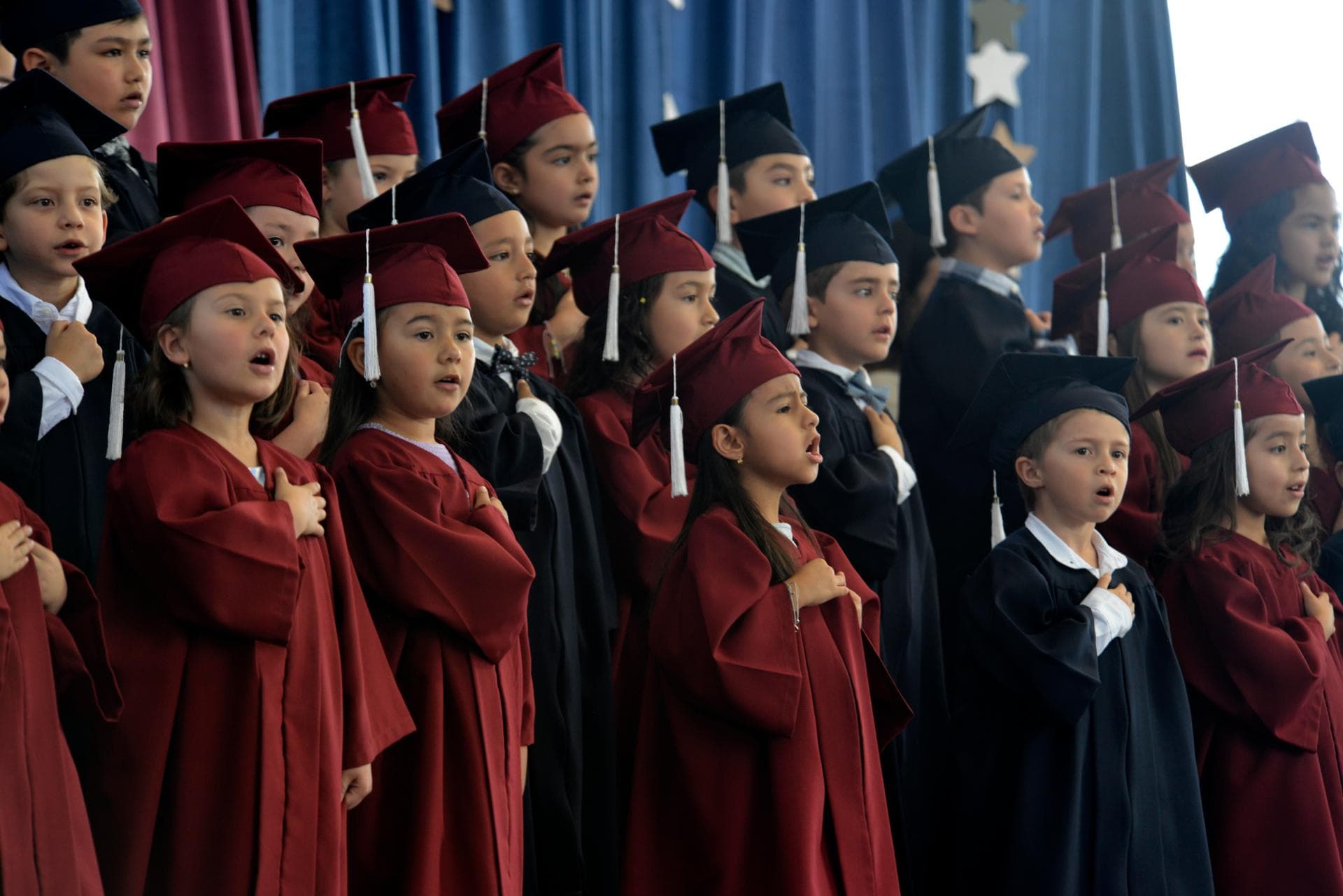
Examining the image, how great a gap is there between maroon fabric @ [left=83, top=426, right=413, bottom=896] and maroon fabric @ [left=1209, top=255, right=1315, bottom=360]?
345cm

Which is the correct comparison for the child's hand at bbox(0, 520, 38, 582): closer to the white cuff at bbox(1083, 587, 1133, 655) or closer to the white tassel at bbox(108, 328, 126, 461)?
the white tassel at bbox(108, 328, 126, 461)

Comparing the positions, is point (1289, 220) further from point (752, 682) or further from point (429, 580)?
point (429, 580)

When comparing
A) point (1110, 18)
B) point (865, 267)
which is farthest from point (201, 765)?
point (1110, 18)

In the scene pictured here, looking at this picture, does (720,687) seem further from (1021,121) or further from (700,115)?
(1021,121)

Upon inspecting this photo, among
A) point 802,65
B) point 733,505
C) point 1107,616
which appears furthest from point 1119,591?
point 802,65

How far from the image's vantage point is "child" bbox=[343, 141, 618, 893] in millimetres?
3352

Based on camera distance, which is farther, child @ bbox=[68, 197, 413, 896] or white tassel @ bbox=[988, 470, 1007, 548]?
white tassel @ bbox=[988, 470, 1007, 548]

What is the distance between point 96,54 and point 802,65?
349 centimetres

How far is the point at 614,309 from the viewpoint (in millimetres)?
3811

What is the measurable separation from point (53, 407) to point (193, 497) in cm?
49

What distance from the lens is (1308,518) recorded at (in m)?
4.22

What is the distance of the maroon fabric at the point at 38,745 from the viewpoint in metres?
2.38

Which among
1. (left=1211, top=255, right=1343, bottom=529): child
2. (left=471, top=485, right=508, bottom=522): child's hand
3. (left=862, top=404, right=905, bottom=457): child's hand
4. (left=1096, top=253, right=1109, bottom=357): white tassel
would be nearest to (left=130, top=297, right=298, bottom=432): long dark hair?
(left=471, top=485, right=508, bottom=522): child's hand

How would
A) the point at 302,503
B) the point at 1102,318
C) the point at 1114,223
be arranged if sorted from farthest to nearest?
the point at 1114,223 < the point at 1102,318 < the point at 302,503
